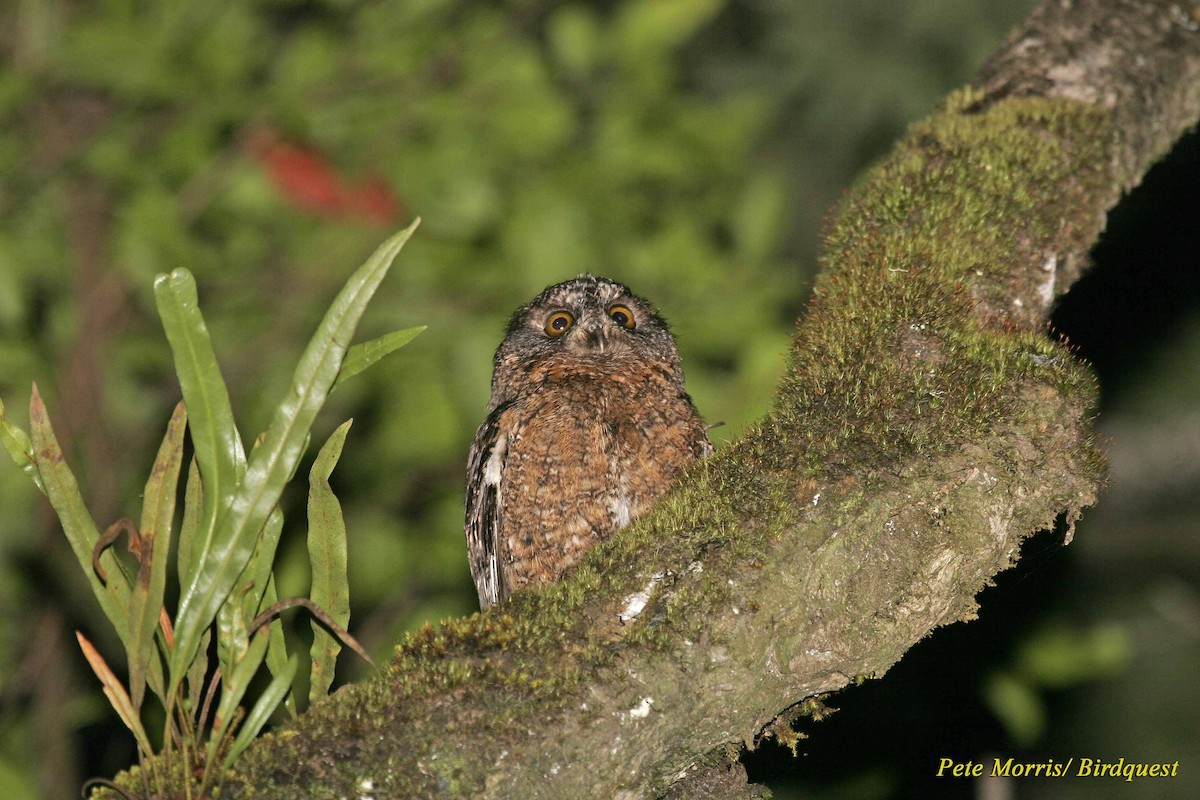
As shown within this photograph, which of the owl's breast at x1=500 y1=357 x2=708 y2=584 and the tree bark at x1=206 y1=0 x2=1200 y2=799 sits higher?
the owl's breast at x1=500 y1=357 x2=708 y2=584

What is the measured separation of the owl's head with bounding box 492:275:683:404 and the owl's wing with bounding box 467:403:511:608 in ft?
1.12

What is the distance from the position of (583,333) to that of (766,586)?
204 cm

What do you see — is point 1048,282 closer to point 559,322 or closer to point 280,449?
point 559,322

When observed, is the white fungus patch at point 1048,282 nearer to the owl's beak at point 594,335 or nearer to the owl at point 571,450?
the owl at point 571,450

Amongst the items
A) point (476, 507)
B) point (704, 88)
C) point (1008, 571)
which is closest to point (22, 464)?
point (476, 507)

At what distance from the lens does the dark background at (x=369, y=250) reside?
4.87 meters

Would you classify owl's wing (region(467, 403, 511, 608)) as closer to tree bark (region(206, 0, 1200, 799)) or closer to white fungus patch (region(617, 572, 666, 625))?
tree bark (region(206, 0, 1200, 799))

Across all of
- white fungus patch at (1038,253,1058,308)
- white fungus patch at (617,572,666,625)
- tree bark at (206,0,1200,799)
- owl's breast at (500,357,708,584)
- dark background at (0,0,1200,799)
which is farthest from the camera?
dark background at (0,0,1200,799)

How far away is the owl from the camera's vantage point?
329 cm

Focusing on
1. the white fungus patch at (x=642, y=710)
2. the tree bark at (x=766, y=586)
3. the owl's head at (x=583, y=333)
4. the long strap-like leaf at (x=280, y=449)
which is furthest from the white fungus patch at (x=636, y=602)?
the owl's head at (x=583, y=333)

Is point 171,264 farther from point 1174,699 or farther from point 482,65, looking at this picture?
point 1174,699

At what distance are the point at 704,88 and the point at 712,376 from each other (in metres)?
3.31

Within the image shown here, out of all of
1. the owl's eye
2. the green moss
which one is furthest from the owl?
the green moss

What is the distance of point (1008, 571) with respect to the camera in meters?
2.41
